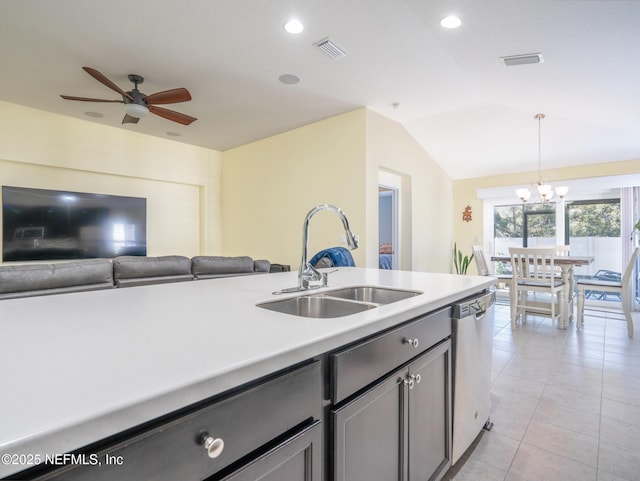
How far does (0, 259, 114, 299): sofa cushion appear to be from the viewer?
1872 mm

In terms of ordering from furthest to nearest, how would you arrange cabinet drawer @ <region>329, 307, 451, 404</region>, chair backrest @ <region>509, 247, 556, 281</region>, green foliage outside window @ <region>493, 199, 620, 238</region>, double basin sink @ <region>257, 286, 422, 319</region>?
green foliage outside window @ <region>493, 199, 620, 238</region>, chair backrest @ <region>509, 247, 556, 281</region>, double basin sink @ <region>257, 286, 422, 319</region>, cabinet drawer @ <region>329, 307, 451, 404</region>

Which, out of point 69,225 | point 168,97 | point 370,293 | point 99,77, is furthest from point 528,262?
point 69,225

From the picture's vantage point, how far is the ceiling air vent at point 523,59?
8.93ft

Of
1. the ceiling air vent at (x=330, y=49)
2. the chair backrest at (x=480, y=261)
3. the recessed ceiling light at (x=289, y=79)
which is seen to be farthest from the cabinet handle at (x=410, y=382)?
the chair backrest at (x=480, y=261)

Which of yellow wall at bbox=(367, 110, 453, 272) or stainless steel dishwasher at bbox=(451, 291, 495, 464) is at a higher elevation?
yellow wall at bbox=(367, 110, 453, 272)

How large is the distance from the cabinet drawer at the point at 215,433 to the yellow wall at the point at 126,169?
5310mm

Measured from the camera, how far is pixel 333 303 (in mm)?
1365

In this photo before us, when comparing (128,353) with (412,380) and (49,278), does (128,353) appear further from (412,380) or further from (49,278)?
(49,278)

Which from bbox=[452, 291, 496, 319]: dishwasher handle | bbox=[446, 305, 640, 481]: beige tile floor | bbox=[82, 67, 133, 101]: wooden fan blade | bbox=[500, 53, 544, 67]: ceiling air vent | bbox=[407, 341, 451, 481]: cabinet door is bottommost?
bbox=[446, 305, 640, 481]: beige tile floor

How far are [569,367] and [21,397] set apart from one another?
351 cm

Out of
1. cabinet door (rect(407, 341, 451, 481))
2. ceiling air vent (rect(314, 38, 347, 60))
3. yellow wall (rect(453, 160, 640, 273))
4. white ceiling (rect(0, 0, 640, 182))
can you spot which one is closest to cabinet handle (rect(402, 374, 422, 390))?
cabinet door (rect(407, 341, 451, 481))

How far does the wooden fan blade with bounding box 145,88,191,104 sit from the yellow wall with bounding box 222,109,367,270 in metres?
1.87

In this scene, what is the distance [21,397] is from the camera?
0.46m

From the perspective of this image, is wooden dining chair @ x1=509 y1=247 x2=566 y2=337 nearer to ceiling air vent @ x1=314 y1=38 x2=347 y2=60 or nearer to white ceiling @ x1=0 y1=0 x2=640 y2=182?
white ceiling @ x1=0 y1=0 x2=640 y2=182
